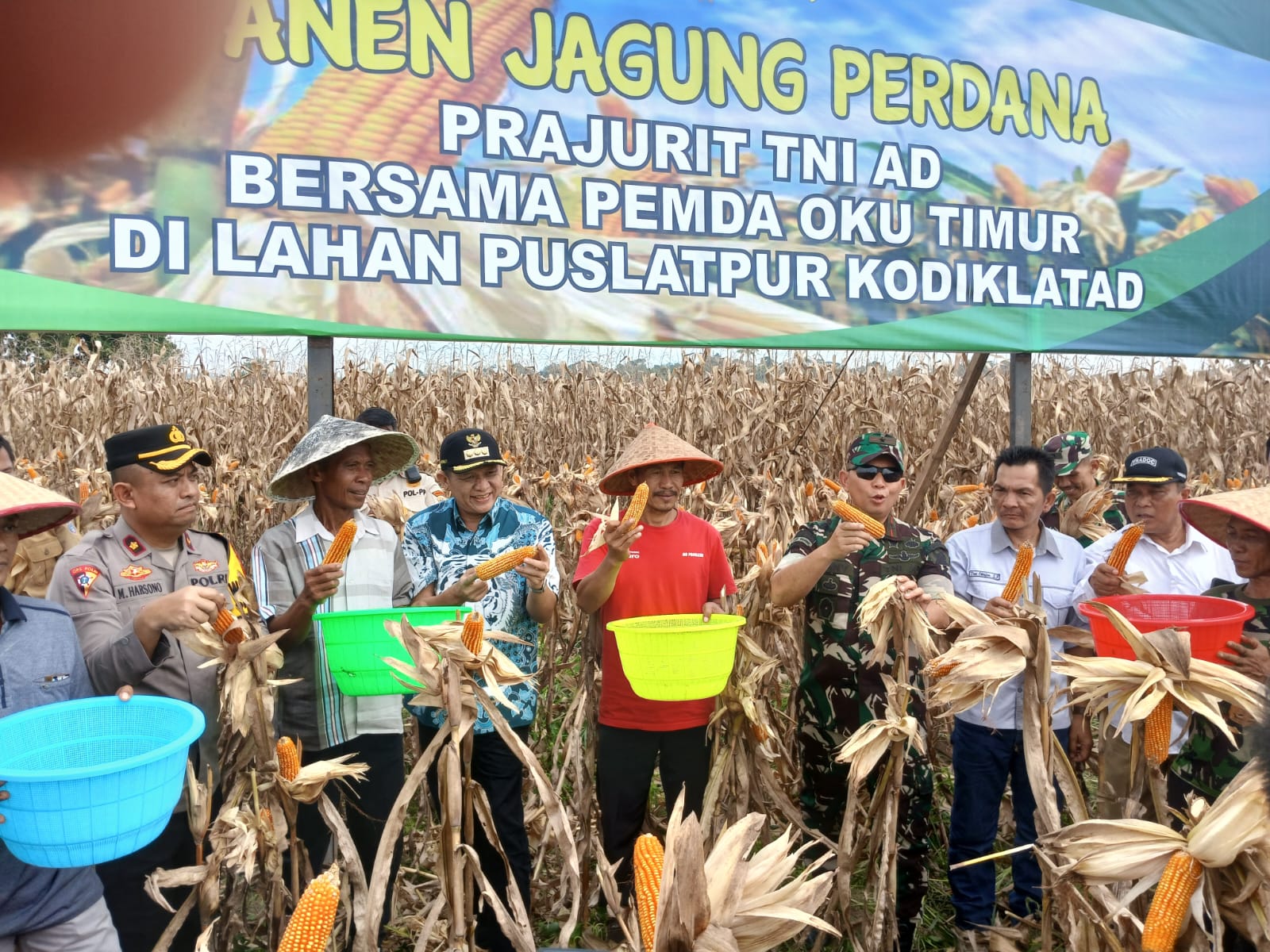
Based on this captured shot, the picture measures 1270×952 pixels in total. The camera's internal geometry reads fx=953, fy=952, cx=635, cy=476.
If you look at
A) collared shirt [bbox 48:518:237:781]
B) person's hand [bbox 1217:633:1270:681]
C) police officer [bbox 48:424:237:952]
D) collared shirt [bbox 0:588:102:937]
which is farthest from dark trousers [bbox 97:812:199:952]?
person's hand [bbox 1217:633:1270:681]

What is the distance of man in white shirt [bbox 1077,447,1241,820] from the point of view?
389cm

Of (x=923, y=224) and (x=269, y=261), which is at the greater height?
(x=923, y=224)

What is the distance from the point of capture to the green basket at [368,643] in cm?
253

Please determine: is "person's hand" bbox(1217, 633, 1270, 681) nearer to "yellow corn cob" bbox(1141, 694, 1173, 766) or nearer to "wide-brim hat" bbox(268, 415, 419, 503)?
"yellow corn cob" bbox(1141, 694, 1173, 766)

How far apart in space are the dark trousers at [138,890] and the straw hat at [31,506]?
97 centimetres

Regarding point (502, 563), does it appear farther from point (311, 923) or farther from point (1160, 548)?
point (1160, 548)

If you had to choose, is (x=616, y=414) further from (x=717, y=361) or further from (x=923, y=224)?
(x=923, y=224)

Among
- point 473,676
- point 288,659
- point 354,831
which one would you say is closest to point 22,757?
point 473,676

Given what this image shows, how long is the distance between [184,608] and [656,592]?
1678 mm

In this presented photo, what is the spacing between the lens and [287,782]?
2443mm

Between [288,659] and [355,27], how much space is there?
8.66 feet

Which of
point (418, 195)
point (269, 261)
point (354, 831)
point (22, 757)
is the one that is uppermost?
point (418, 195)

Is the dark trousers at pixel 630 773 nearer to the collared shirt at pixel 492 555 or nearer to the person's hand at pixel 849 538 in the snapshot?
the collared shirt at pixel 492 555

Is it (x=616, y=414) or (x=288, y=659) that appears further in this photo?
(x=616, y=414)
